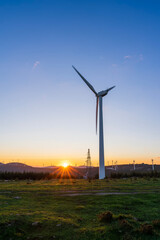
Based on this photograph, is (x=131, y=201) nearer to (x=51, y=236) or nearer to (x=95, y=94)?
(x=51, y=236)

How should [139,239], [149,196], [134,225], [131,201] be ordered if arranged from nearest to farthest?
[139,239], [134,225], [131,201], [149,196]

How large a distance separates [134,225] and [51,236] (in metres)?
4.24

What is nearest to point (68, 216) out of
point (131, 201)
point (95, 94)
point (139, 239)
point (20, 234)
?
point (20, 234)

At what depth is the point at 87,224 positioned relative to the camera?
35.7 feet

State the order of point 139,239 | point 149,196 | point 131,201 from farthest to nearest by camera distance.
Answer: point 149,196, point 131,201, point 139,239

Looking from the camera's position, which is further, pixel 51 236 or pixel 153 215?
pixel 153 215

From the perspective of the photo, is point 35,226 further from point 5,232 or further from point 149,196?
point 149,196

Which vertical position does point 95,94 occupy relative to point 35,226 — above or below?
above

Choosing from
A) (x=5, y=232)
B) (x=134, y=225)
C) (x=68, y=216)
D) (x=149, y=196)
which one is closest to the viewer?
(x=5, y=232)

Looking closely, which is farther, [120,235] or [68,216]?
[68,216]

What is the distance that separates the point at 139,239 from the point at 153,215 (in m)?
4.70

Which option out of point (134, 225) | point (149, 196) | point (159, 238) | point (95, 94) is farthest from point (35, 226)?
point (95, 94)

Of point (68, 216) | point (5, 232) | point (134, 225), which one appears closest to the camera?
point (5, 232)

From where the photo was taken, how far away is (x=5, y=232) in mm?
9312
